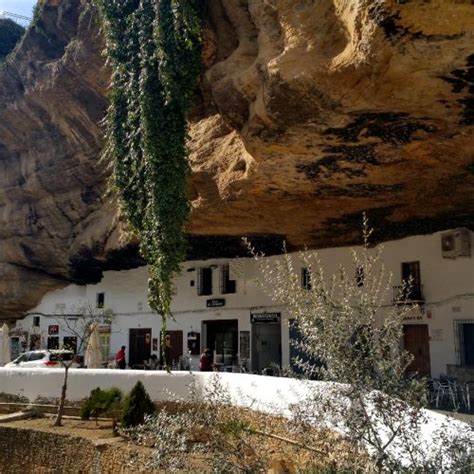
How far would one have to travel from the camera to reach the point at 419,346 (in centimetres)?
1432

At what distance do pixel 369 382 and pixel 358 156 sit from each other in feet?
20.3

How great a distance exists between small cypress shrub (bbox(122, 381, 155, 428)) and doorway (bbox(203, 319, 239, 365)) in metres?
6.40

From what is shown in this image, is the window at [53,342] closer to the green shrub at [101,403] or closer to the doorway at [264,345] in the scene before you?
the doorway at [264,345]

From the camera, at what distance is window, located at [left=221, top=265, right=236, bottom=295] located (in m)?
19.2

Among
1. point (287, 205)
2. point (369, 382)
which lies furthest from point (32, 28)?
point (369, 382)

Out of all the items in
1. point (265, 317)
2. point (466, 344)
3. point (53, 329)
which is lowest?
point (466, 344)

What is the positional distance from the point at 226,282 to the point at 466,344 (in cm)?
801

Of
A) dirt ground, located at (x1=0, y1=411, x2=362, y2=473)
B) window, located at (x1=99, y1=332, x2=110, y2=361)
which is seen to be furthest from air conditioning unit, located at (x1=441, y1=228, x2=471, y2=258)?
window, located at (x1=99, y1=332, x2=110, y2=361)

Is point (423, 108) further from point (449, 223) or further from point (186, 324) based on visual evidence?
point (186, 324)

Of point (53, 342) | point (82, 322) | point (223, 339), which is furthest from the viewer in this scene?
point (53, 342)

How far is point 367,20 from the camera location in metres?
7.45

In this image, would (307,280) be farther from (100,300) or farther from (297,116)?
(100,300)

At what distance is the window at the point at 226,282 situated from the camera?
19.2 metres

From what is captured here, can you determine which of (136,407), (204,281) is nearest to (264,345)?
(204,281)
